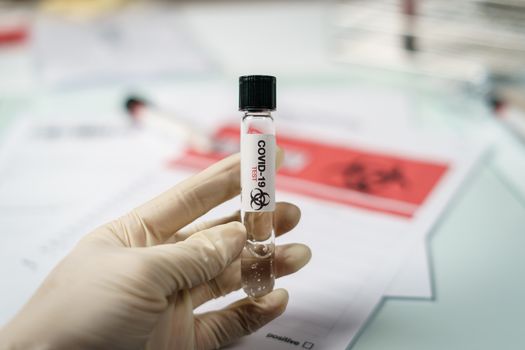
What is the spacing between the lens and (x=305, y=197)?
72cm

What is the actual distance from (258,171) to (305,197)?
0.26m

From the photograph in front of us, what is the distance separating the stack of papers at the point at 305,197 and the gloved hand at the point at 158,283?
0.09 feet

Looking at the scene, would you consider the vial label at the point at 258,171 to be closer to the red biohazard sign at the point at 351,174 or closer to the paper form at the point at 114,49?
the red biohazard sign at the point at 351,174

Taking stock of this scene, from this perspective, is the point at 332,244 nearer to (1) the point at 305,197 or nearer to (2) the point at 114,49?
(1) the point at 305,197

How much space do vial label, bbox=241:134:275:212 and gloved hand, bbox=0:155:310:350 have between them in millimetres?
30

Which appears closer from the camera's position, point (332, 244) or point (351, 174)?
point (332, 244)

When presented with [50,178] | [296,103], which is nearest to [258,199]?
[50,178]

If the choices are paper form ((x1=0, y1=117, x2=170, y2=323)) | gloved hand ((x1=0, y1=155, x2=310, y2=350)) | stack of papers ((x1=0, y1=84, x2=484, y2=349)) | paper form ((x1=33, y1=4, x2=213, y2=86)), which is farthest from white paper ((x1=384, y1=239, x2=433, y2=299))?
paper form ((x1=33, y1=4, x2=213, y2=86))

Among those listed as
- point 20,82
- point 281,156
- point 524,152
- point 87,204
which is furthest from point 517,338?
point 20,82

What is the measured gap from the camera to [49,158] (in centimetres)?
85

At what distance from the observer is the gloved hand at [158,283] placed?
0.42 metres

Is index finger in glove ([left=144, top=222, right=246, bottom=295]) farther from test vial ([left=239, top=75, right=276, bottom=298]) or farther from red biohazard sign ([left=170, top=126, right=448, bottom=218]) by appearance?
red biohazard sign ([left=170, top=126, right=448, bottom=218])

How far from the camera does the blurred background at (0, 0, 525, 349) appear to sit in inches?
23.0

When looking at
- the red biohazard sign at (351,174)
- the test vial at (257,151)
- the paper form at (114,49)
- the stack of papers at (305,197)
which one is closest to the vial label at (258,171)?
the test vial at (257,151)
